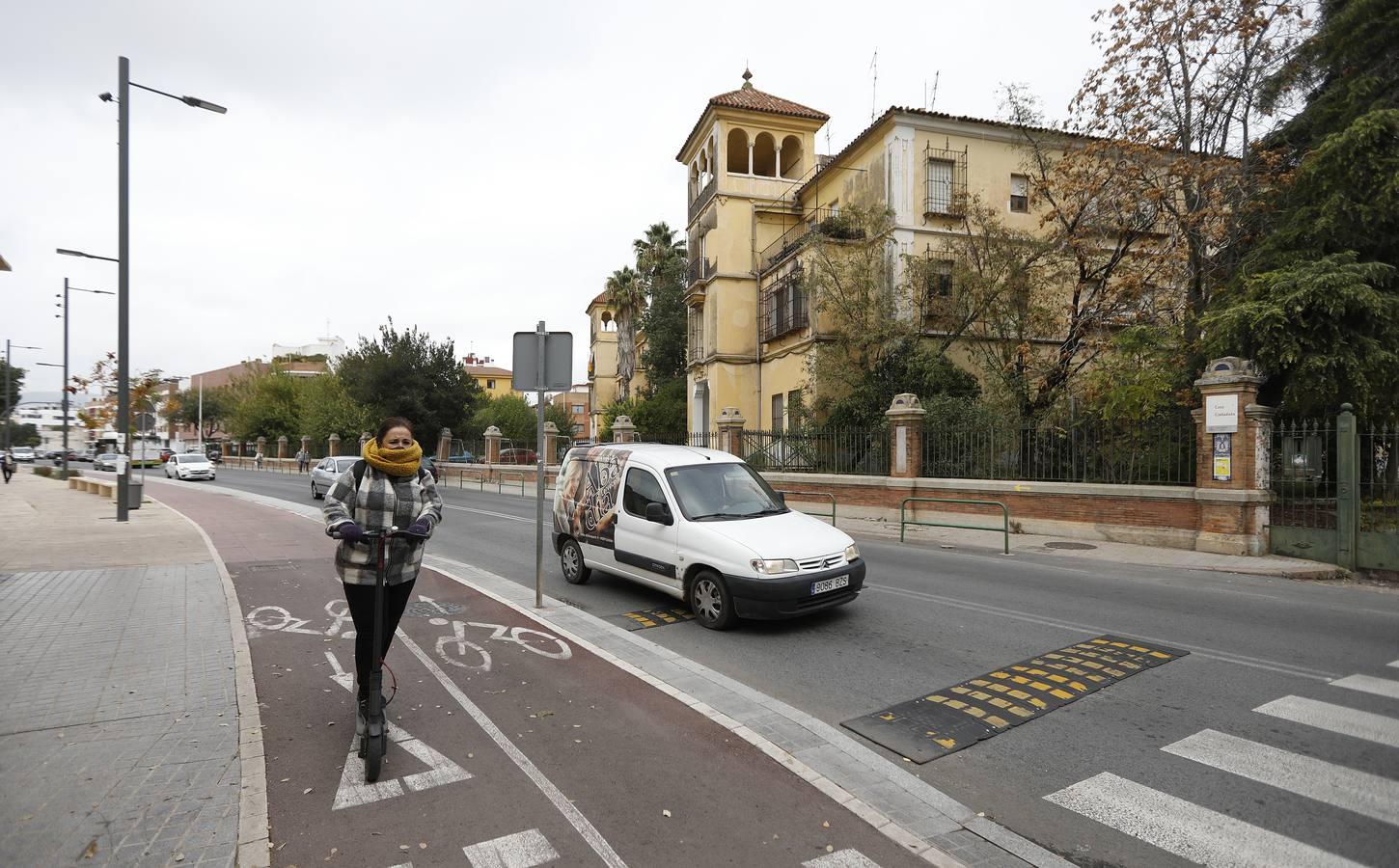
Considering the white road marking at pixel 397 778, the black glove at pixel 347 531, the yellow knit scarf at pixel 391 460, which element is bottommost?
the white road marking at pixel 397 778

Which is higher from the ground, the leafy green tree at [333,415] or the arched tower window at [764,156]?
the arched tower window at [764,156]

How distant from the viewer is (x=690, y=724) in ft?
15.8

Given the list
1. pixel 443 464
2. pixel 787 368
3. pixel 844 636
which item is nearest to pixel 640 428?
pixel 443 464

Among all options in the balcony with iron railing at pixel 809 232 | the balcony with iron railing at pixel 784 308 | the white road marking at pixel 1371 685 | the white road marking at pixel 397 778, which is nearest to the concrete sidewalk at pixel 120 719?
the white road marking at pixel 397 778

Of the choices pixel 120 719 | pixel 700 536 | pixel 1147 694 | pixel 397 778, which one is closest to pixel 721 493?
pixel 700 536

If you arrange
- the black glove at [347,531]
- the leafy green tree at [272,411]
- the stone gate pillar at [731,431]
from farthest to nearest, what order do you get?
the leafy green tree at [272,411] < the stone gate pillar at [731,431] < the black glove at [347,531]

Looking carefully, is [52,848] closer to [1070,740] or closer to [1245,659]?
[1070,740]

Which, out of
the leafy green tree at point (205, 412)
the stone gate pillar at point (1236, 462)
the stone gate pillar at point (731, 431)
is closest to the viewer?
the stone gate pillar at point (1236, 462)

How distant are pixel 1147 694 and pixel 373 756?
5.10m

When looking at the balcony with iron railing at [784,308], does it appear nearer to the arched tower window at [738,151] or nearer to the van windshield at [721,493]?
the arched tower window at [738,151]

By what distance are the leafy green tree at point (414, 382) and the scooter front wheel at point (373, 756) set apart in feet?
128

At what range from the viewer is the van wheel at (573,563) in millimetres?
9578

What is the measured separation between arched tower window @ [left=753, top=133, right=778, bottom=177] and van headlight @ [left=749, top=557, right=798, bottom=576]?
27.9 m

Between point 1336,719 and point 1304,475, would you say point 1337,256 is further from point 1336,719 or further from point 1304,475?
point 1336,719
